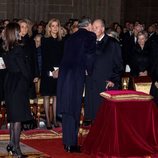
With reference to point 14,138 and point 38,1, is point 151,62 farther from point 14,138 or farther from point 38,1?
point 38,1

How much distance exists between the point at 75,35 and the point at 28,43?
179 cm

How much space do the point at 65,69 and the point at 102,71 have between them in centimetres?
70

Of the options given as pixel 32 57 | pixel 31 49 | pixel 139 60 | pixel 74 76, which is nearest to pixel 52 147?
pixel 74 76

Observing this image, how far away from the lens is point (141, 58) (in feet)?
43.1

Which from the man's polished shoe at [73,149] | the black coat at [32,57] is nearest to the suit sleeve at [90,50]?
the man's polished shoe at [73,149]

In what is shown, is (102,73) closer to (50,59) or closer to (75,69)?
(75,69)

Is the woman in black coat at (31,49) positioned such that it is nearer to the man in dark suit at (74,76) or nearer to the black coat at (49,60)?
the black coat at (49,60)

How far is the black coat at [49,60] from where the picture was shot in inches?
478

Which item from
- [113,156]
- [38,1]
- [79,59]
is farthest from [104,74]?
[38,1]

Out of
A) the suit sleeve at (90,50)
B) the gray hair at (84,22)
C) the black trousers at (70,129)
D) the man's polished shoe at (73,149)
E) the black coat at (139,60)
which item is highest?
the gray hair at (84,22)

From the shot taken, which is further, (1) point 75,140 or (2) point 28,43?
(2) point 28,43

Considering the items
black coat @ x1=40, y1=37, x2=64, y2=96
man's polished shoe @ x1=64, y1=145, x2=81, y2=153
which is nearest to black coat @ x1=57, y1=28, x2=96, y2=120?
man's polished shoe @ x1=64, y1=145, x2=81, y2=153

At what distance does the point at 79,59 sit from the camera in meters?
10.4

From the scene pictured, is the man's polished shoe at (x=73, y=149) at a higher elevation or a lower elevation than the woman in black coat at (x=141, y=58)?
lower
